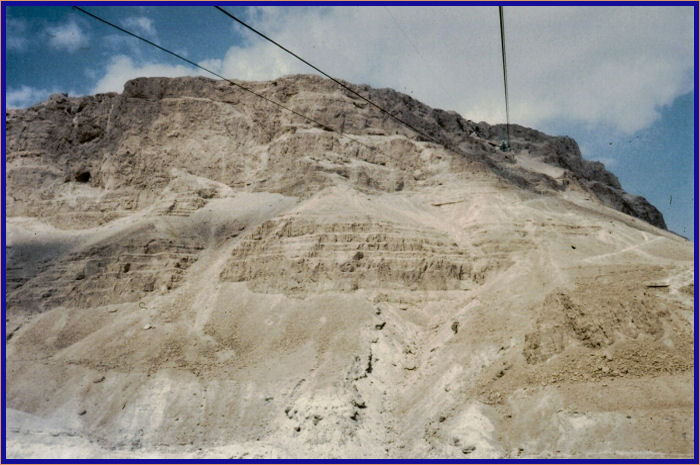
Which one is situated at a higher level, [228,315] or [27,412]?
[228,315]

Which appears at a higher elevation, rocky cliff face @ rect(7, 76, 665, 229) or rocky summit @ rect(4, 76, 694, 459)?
rocky cliff face @ rect(7, 76, 665, 229)

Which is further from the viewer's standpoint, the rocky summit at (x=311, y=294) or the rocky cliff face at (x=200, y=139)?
the rocky cliff face at (x=200, y=139)

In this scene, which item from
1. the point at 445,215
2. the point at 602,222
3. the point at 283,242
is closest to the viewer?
the point at 283,242

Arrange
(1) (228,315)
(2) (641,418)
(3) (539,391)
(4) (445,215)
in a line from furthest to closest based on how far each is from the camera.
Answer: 1. (4) (445,215)
2. (1) (228,315)
3. (3) (539,391)
4. (2) (641,418)

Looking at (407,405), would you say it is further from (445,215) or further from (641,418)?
(445,215)

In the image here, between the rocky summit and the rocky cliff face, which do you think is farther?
the rocky cliff face

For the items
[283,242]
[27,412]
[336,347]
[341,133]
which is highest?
[341,133]

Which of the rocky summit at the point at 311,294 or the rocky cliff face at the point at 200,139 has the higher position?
the rocky cliff face at the point at 200,139

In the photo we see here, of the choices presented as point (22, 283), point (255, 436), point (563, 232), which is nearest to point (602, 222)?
point (563, 232)
